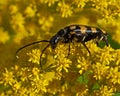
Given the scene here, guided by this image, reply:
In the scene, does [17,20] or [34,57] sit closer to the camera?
[34,57]

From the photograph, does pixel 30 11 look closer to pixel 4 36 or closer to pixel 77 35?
pixel 4 36

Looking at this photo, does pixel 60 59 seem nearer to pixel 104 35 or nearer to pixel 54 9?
pixel 104 35

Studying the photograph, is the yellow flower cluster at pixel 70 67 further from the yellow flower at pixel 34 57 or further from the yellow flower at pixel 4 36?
the yellow flower at pixel 4 36

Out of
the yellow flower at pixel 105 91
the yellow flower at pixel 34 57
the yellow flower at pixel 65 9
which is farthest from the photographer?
the yellow flower at pixel 65 9

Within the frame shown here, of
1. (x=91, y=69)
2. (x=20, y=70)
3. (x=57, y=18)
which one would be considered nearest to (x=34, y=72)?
(x=20, y=70)

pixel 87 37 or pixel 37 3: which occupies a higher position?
pixel 37 3

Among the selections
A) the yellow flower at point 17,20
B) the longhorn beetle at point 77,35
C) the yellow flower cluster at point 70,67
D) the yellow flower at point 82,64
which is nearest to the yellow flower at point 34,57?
the yellow flower cluster at point 70,67

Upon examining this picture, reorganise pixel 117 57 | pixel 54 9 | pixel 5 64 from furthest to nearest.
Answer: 1. pixel 54 9
2. pixel 5 64
3. pixel 117 57

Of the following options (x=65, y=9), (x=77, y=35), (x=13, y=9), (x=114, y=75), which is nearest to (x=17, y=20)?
(x=13, y=9)

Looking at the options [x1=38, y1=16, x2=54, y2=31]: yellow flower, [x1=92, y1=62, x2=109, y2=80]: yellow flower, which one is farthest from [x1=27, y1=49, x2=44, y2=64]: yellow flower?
[x1=38, y1=16, x2=54, y2=31]: yellow flower

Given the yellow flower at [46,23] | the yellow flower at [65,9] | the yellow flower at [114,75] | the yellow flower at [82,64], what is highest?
the yellow flower at [65,9]

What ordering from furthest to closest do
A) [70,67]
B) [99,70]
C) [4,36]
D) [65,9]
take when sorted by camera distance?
[4,36] < [65,9] < [70,67] < [99,70]
